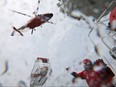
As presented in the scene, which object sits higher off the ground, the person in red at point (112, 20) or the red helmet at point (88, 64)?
the person in red at point (112, 20)

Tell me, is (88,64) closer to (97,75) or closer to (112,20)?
(97,75)

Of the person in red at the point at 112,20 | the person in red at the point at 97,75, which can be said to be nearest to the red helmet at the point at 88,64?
the person in red at the point at 97,75

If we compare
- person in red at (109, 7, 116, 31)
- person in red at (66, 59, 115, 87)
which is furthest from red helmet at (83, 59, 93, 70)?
person in red at (109, 7, 116, 31)

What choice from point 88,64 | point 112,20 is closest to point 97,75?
point 88,64

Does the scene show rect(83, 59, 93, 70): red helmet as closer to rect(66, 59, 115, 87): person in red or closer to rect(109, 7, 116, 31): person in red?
rect(66, 59, 115, 87): person in red

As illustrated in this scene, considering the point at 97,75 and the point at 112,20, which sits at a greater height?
the point at 112,20

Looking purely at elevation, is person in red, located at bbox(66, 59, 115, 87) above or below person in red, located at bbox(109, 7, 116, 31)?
below

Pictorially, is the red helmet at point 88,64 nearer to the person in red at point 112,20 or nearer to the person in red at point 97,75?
the person in red at point 97,75

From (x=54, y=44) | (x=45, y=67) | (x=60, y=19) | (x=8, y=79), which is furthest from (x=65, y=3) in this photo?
(x=8, y=79)
